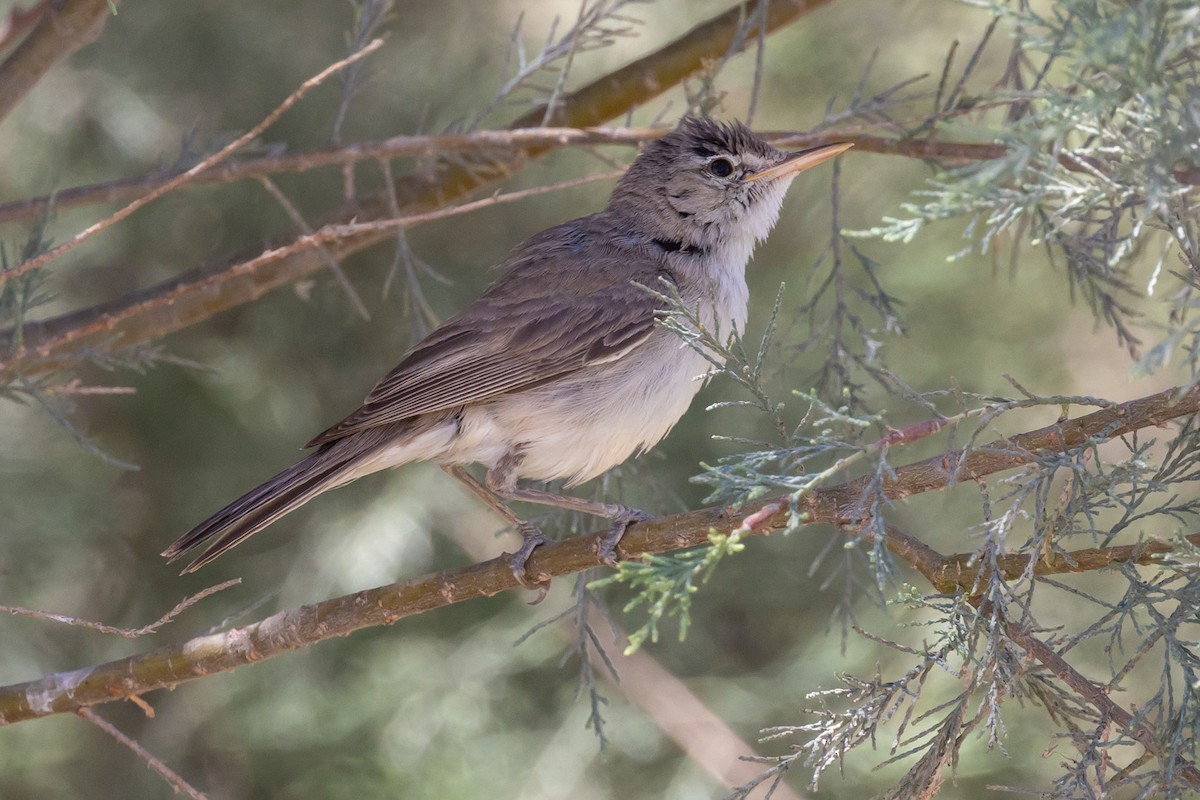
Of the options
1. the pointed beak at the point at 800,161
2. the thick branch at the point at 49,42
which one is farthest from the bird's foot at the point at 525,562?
the thick branch at the point at 49,42

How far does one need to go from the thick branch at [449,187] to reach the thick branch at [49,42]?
0.76 m

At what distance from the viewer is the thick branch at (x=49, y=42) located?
373 cm

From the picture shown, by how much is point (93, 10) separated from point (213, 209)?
6.40 ft

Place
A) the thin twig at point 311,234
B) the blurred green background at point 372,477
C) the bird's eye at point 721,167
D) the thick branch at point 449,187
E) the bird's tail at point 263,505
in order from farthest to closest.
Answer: the blurred green background at point 372,477
the bird's eye at point 721,167
the thick branch at point 449,187
the thin twig at point 311,234
the bird's tail at point 263,505

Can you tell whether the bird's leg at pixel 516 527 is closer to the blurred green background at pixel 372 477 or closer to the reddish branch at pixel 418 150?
the blurred green background at pixel 372 477

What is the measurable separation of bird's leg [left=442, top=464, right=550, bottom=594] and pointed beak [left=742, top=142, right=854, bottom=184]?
4.94 ft

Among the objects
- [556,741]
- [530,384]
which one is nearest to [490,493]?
[530,384]

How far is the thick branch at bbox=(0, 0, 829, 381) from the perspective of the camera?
429 centimetres

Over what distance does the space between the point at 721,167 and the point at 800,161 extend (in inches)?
19.5

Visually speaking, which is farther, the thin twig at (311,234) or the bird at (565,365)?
the bird at (565,365)

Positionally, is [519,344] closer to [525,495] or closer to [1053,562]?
[525,495]

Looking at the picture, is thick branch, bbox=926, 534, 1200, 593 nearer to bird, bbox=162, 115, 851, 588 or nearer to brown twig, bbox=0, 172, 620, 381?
bird, bbox=162, 115, 851, 588

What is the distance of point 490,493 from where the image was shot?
14.6ft

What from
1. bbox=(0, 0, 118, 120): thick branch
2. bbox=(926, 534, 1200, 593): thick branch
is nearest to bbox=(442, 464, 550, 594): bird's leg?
bbox=(926, 534, 1200, 593): thick branch
